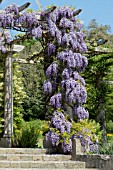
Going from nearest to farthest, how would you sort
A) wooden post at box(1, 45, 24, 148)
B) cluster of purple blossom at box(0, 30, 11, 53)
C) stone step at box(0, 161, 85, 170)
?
stone step at box(0, 161, 85, 170) < cluster of purple blossom at box(0, 30, 11, 53) < wooden post at box(1, 45, 24, 148)

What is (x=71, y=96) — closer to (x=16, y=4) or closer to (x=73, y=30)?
(x=73, y=30)

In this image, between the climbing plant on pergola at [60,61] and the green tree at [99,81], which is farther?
the green tree at [99,81]

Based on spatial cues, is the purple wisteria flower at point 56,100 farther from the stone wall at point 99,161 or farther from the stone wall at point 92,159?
the stone wall at point 99,161

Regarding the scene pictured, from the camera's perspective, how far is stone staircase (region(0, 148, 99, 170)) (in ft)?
25.7

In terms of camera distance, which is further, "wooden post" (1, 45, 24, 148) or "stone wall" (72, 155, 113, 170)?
"wooden post" (1, 45, 24, 148)

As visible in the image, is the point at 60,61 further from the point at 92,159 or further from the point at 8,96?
the point at 92,159

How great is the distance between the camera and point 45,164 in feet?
26.2

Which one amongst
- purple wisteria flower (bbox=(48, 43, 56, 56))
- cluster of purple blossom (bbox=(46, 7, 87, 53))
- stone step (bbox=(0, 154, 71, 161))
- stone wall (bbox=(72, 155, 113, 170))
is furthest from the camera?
purple wisteria flower (bbox=(48, 43, 56, 56))

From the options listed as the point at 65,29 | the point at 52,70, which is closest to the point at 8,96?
the point at 52,70

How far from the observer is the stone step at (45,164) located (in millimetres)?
7824

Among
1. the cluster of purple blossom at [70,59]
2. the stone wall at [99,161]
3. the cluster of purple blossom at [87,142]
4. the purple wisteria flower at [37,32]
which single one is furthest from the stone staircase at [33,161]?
the purple wisteria flower at [37,32]

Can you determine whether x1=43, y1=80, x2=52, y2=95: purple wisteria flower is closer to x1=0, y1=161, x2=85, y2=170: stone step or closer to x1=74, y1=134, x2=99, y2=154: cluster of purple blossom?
x1=74, y1=134, x2=99, y2=154: cluster of purple blossom

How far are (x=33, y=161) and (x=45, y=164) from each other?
34 cm

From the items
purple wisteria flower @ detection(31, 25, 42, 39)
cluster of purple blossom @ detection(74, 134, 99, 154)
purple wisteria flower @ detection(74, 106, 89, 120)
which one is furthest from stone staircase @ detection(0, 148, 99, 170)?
purple wisteria flower @ detection(31, 25, 42, 39)
